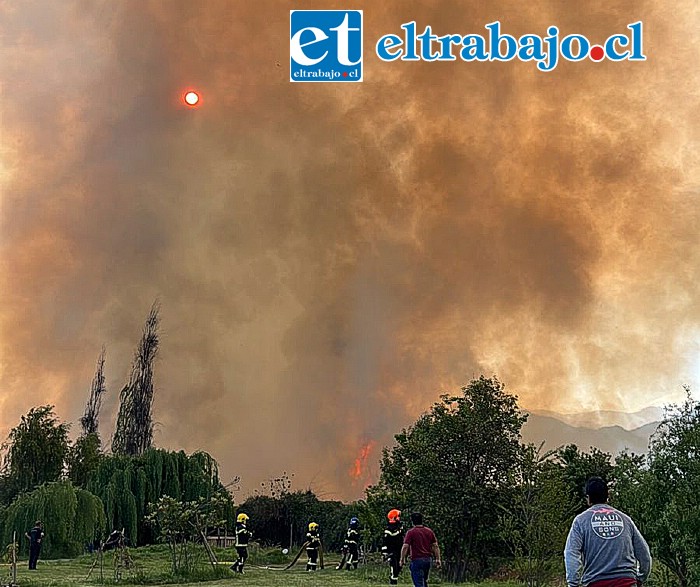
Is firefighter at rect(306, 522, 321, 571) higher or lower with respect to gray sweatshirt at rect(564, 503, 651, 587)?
lower

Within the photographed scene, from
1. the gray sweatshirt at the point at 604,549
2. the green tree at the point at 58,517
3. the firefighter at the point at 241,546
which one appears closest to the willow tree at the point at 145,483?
the green tree at the point at 58,517

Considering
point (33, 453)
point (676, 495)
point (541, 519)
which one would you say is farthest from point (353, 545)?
point (33, 453)

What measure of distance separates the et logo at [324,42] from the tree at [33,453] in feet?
66.1

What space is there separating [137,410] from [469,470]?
103ft

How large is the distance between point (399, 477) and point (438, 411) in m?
3.53

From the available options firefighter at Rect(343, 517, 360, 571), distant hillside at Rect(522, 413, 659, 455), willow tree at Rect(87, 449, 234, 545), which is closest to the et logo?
firefighter at Rect(343, 517, 360, 571)

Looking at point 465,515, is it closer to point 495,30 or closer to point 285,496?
point 495,30

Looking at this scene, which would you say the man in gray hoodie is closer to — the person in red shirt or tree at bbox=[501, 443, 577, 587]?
the person in red shirt

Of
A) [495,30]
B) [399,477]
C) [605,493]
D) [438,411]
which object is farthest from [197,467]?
[605,493]

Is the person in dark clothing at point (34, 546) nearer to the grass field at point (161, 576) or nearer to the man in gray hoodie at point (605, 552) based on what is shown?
the grass field at point (161, 576)

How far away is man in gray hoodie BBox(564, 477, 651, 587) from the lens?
25.0 ft

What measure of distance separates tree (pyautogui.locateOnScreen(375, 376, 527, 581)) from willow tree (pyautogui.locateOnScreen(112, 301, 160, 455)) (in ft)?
94.7

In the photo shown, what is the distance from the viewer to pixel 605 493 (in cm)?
795

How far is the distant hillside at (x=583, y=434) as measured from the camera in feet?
124
